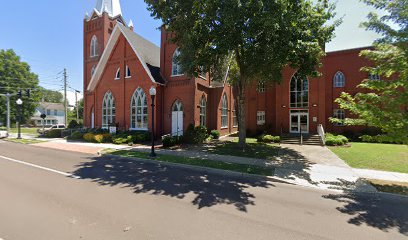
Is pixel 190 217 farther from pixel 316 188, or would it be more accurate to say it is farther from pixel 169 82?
pixel 169 82

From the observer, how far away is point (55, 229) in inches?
156

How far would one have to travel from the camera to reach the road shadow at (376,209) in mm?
4676

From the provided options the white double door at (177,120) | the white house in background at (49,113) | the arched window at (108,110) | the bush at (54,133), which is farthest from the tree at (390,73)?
the white house in background at (49,113)

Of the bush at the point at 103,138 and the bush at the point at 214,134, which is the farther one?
the bush at the point at 214,134

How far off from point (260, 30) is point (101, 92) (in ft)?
62.7

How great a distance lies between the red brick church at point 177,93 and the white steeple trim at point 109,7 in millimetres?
245

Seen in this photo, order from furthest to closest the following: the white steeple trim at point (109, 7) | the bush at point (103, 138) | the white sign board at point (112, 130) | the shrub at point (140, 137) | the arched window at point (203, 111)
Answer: the white steeple trim at point (109, 7)
the arched window at point (203, 111)
the white sign board at point (112, 130)
the bush at point (103, 138)
the shrub at point (140, 137)

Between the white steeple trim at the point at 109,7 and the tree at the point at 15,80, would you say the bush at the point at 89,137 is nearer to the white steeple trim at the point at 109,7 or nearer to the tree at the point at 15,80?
the white steeple trim at the point at 109,7

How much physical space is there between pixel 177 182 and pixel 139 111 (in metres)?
14.7

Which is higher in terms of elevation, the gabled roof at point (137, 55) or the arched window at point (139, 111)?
the gabled roof at point (137, 55)

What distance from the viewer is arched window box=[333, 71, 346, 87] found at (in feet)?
80.1

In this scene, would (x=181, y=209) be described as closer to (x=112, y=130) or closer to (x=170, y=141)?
(x=170, y=141)

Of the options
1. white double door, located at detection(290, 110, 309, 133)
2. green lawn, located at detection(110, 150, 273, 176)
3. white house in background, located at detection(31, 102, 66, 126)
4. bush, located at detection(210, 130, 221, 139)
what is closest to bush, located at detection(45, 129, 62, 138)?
bush, located at detection(210, 130, 221, 139)

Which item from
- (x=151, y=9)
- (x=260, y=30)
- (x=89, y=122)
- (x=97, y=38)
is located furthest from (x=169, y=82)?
(x=97, y=38)
